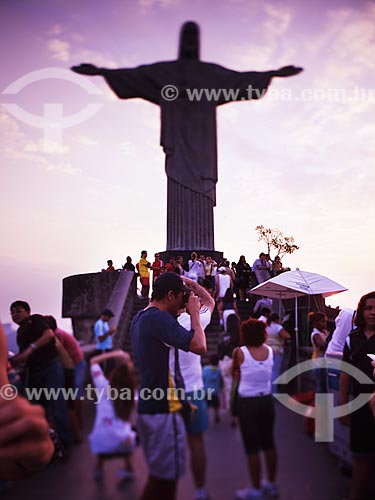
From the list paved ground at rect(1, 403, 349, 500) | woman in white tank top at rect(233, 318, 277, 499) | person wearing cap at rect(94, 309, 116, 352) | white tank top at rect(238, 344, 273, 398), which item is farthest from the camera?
person wearing cap at rect(94, 309, 116, 352)

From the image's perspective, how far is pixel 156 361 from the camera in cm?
316

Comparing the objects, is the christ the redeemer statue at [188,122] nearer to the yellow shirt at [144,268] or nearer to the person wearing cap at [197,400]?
the yellow shirt at [144,268]

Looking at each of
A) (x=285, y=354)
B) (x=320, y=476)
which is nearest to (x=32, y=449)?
(x=320, y=476)

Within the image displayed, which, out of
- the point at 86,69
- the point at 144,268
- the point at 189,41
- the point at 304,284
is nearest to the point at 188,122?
the point at 189,41

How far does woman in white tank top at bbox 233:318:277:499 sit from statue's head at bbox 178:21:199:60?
49.8 feet

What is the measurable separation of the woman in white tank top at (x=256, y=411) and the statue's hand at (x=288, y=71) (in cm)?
1404

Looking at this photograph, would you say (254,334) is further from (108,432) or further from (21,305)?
(21,305)

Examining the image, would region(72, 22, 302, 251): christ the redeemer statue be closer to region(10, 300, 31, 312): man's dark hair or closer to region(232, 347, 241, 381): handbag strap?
region(10, 300, 31, 312): man's dark hair

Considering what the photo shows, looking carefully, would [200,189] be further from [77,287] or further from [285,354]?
[285,354]

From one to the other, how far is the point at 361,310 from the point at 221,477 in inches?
80.5

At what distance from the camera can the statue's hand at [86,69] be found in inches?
602

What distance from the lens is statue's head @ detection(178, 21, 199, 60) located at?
55.9ft

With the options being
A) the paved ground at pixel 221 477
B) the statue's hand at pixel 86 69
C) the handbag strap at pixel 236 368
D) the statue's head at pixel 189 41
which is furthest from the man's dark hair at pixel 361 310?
the statue's head at pixel 189 41

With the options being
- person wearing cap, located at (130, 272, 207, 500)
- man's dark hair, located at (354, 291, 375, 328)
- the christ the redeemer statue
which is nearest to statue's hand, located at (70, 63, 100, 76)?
the christ the redeemer statue
